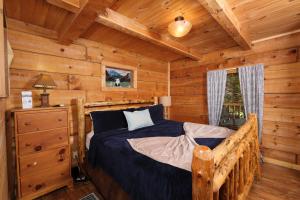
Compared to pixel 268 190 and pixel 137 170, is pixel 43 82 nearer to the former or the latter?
pixel 137 170

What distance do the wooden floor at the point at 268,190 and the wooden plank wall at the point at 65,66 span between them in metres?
0.86

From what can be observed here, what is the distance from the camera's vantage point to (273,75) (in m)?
2.66

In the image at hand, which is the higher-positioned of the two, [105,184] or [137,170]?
[137,170]

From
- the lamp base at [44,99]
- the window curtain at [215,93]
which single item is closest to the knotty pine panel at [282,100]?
the window curtain at [215,93]

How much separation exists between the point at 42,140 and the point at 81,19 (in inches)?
57.8

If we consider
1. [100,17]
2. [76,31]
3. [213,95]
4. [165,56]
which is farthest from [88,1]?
[213,95]

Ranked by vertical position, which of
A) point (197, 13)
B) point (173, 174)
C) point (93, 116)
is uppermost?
point (197, 13)

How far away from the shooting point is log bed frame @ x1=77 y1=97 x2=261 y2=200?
77 centimetres

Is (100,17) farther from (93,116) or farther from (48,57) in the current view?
(93,116)

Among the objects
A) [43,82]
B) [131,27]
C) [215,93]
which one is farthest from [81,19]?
[215,93]

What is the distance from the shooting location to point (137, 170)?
129cm

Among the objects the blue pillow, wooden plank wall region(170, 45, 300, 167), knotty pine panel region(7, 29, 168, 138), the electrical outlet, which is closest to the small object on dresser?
knotty pine panel region(7, 29, 168, 138)

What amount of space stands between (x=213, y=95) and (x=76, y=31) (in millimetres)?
2837

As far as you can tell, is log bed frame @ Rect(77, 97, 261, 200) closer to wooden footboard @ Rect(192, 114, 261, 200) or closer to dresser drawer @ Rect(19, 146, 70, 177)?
wooden footboard @ Rect(192, 114, 261, 200)
